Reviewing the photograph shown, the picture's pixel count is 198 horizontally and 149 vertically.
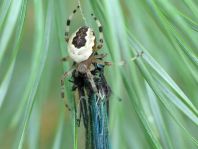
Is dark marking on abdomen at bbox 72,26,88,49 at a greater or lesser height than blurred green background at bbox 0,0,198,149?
greater

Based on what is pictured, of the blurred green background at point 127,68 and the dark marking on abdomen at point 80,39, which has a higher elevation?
the dark marking on abdomen at point 80,39

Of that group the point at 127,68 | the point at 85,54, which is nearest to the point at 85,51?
the point at 85,54

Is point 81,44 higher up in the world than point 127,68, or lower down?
higher up

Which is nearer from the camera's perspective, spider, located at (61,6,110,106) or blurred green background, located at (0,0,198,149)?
blurred green background, located at (0,0,198,149)

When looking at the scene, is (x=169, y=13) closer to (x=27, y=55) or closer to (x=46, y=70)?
(x=46, y=70)

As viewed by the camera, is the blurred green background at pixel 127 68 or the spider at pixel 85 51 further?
the spider at pixel 85 51

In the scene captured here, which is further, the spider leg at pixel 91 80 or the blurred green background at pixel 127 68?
the spider leg at pixel 91 80

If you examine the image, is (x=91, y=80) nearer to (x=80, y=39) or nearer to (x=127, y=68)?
(x=80, y=39)

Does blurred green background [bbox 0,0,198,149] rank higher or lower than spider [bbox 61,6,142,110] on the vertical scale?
lower

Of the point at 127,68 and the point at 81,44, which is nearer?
the point at 127,68

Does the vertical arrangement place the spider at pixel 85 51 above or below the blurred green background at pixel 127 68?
above
